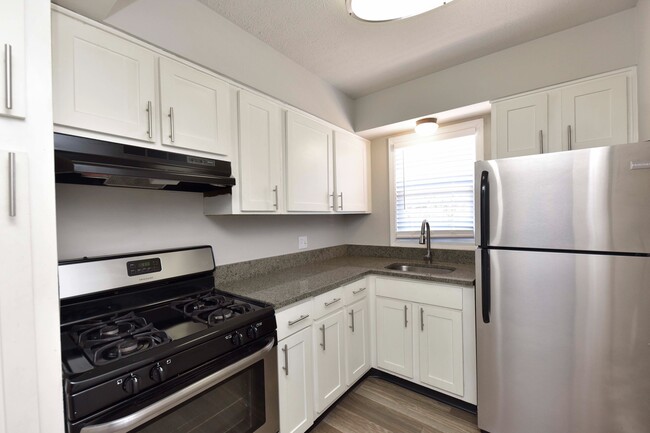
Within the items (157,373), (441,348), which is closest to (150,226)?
(157,373)

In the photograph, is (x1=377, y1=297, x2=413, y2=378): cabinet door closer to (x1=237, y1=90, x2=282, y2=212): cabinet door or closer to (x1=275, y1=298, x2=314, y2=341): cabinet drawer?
(x1=275, y1=298, x2=314, y2=341): cabinet drawer

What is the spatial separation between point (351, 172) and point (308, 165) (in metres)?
0.64

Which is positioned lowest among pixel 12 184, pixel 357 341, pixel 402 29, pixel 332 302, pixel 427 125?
pixel 357 341

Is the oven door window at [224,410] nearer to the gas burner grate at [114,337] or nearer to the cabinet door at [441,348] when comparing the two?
the gas burner grate at [114,337]

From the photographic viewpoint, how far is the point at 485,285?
1.69 m

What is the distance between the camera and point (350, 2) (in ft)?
4.28

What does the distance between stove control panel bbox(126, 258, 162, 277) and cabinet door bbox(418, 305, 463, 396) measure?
1.76m

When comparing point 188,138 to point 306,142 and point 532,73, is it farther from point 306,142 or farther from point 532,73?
point 532,73

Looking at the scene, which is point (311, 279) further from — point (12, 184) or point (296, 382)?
point (12, 184)

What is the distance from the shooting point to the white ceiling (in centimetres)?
167

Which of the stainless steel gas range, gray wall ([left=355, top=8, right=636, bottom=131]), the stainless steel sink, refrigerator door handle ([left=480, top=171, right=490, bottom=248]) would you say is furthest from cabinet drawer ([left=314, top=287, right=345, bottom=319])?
gray wall ([left=355, top=8, right=636, bottom=131])

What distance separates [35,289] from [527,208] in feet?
6.91

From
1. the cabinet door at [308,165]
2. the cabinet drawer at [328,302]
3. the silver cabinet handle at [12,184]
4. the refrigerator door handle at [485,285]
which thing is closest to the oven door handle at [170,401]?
the cabinet drawer at [328,302]

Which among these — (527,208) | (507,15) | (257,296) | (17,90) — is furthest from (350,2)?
(257,296)
